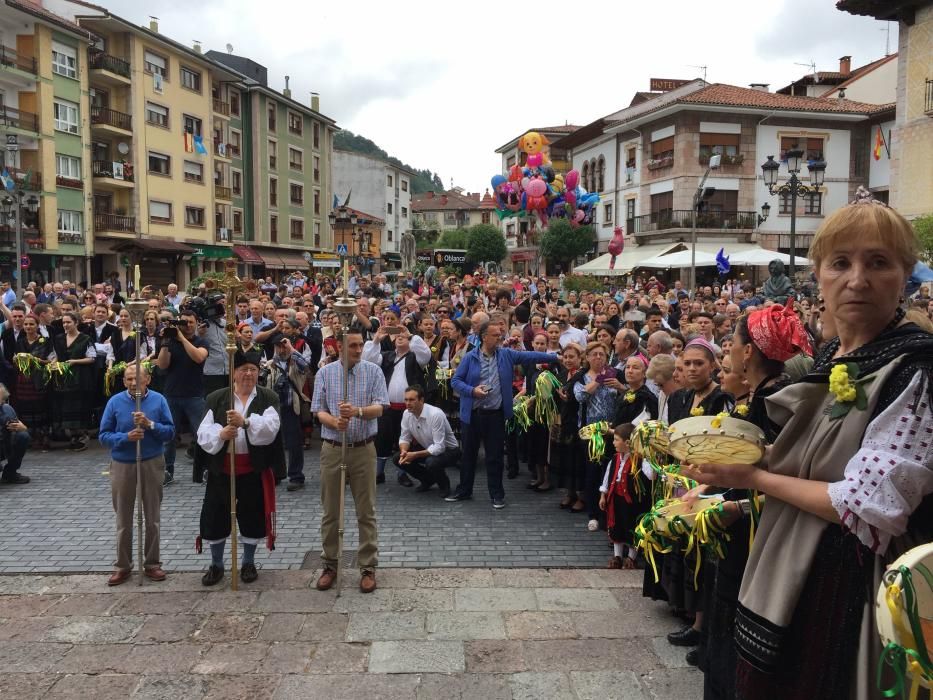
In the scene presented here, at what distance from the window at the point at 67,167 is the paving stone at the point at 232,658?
33.8 m

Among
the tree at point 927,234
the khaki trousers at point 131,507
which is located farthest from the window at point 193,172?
the khaki trousers at point 131,507

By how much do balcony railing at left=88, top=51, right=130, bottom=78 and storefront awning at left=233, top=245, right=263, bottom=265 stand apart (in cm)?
1181

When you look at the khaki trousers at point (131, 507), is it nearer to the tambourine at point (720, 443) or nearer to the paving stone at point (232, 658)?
the paving stone at point (232, 658)

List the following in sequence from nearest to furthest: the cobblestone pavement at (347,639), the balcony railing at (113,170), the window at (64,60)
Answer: the cobblestone pavement at (347,639), the window at (64,60), the balcony railing at (113,170)

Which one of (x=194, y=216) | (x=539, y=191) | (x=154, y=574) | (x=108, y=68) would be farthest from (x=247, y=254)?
(x=154, y=574)

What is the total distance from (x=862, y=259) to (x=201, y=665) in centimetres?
415

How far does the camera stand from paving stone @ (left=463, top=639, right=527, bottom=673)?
4.24 meters

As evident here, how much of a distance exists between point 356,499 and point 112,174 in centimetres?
3483

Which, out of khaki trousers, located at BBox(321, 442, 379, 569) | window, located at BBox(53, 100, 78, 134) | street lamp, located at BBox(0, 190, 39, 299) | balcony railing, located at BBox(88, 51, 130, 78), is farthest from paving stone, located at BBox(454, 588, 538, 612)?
balcony railing, located at BBox(88, 51, 130, 78)

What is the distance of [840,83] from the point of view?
140 ft

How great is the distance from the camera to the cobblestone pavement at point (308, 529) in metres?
6.05

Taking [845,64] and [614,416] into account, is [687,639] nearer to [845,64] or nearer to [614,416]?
[614,416]

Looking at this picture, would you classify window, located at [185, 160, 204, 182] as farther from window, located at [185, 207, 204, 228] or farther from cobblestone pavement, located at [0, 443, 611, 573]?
cobblestone pavement, located at [0, 443, 611, 573]

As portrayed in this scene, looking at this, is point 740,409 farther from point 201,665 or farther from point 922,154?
point 922,154
